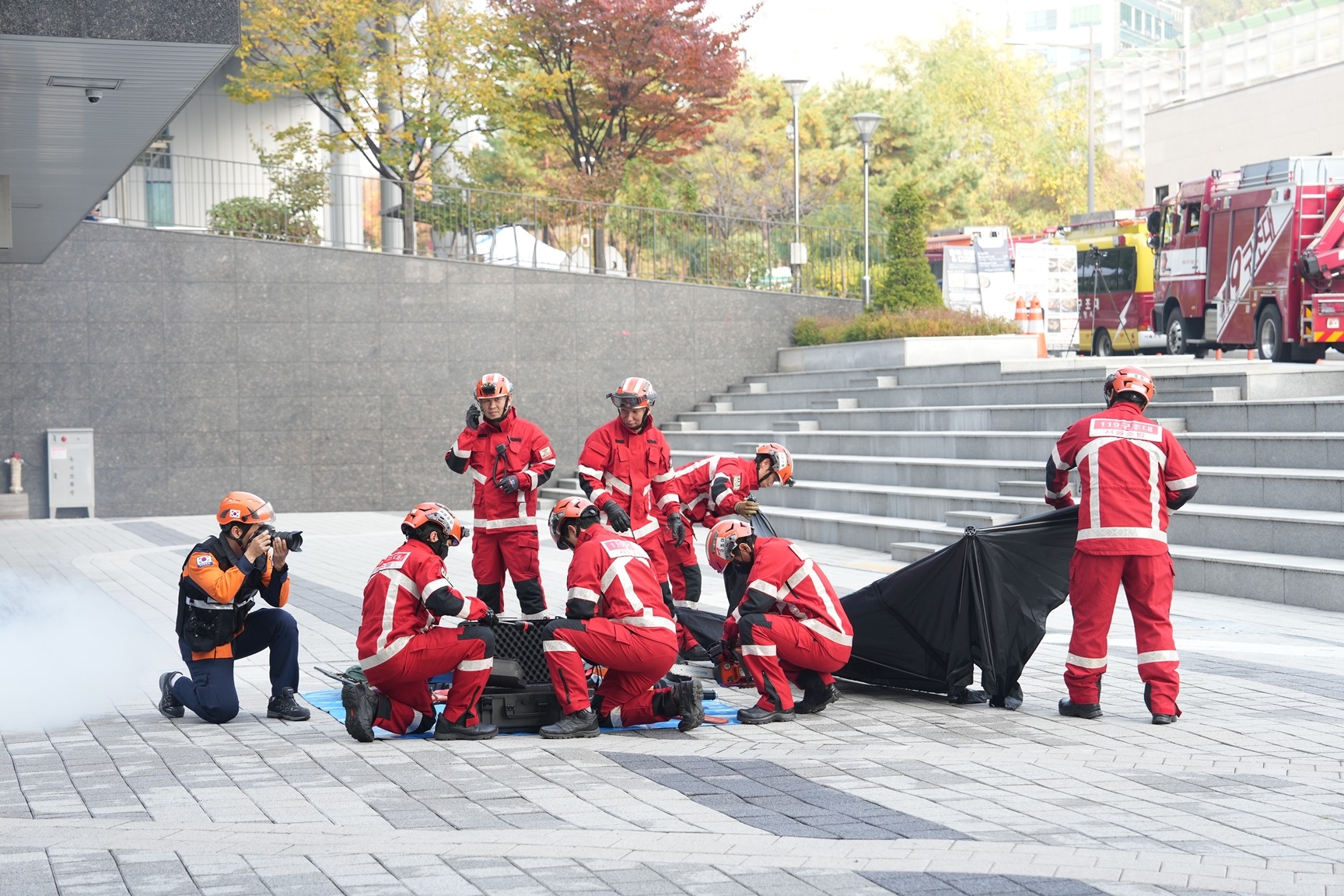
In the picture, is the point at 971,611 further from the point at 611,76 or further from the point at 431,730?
the point at 611,76

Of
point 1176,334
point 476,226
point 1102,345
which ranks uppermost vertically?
point 476,226

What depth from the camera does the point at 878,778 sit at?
6957mm

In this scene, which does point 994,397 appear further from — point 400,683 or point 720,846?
point 720,846

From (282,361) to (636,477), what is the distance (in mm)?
13372

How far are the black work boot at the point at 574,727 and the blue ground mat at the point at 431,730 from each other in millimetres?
173

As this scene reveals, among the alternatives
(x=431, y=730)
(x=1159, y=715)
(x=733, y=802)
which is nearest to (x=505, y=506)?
(x=431, y=730)

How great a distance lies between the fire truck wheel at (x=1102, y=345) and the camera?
29312 mm

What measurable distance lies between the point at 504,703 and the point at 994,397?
12.5 metres

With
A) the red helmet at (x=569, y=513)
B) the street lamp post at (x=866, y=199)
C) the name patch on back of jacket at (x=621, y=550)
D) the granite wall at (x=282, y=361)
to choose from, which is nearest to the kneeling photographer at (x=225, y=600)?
the red helmet at (x=569, y=513)

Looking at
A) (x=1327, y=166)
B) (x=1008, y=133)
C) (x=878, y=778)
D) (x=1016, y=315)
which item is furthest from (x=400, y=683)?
(x=1008, y=133)

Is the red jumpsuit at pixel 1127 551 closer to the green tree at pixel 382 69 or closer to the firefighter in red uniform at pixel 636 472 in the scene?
the firefighter in red uniform at pixel 636 472

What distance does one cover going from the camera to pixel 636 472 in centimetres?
A: 1045

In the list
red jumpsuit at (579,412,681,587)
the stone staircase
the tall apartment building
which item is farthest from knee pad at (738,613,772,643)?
the tall apartment building

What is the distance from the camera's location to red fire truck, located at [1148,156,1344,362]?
19547mm
